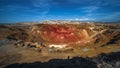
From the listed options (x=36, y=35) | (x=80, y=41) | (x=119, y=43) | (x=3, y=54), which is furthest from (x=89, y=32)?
(x=3, y=54)

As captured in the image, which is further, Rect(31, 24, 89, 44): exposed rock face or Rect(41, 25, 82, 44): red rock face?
Rect(41, 25, 82, 44): red rock face

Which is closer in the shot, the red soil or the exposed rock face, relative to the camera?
the exposed rock face

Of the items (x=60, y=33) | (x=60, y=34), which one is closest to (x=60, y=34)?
(x=60, y=34)

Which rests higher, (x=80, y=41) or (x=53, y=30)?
(x=53, y=30)

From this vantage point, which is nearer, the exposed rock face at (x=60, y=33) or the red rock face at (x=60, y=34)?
the exposed rock face at (x=60, y=33)

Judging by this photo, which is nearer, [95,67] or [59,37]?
[95,67]

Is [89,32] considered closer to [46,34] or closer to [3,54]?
[46,34]

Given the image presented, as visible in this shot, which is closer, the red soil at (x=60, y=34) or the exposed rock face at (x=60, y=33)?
Answer: the exposed rock face at (x=60, y=33)

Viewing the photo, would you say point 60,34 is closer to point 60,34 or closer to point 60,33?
point 60,34
